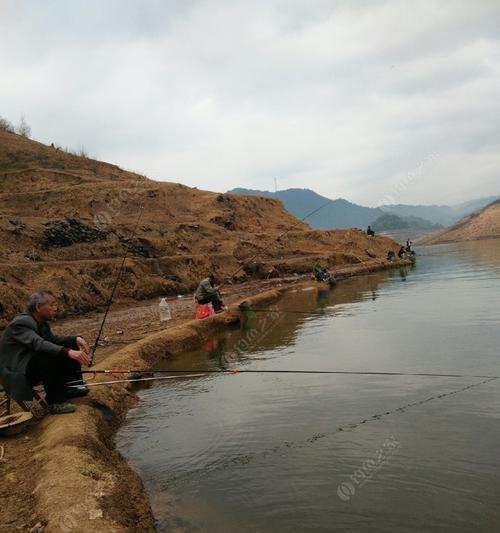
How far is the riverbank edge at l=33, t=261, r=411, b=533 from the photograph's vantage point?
494 cm

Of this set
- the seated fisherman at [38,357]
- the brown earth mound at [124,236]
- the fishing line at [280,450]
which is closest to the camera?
the fishing line at [280,450]

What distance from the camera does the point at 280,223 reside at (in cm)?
5412

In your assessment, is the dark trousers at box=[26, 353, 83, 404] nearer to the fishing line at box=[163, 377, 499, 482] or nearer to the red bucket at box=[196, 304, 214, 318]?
the fishing line at box=[163, 377, 499, 482]

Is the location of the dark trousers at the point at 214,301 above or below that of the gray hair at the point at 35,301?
below

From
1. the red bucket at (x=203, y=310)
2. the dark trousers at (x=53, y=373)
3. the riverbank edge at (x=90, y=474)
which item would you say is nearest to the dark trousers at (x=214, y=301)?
the red bucket at (x=203, y=310)

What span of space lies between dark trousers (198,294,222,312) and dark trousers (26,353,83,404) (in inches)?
386

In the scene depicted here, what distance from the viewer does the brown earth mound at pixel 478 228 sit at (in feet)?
459

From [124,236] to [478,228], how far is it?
5384 inches

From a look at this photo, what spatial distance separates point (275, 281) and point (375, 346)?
67.1 feet

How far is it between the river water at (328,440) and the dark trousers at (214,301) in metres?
3.33

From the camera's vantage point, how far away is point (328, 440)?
7441 millimetres

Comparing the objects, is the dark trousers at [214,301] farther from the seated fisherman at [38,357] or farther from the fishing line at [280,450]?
the fishing line at [280,450]

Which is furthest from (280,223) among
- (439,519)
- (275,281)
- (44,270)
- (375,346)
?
(439,519)

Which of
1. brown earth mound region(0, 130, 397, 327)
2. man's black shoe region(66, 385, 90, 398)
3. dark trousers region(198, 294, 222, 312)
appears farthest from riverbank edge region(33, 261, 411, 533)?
brown earth mound region(0, 130, 397, 327)
